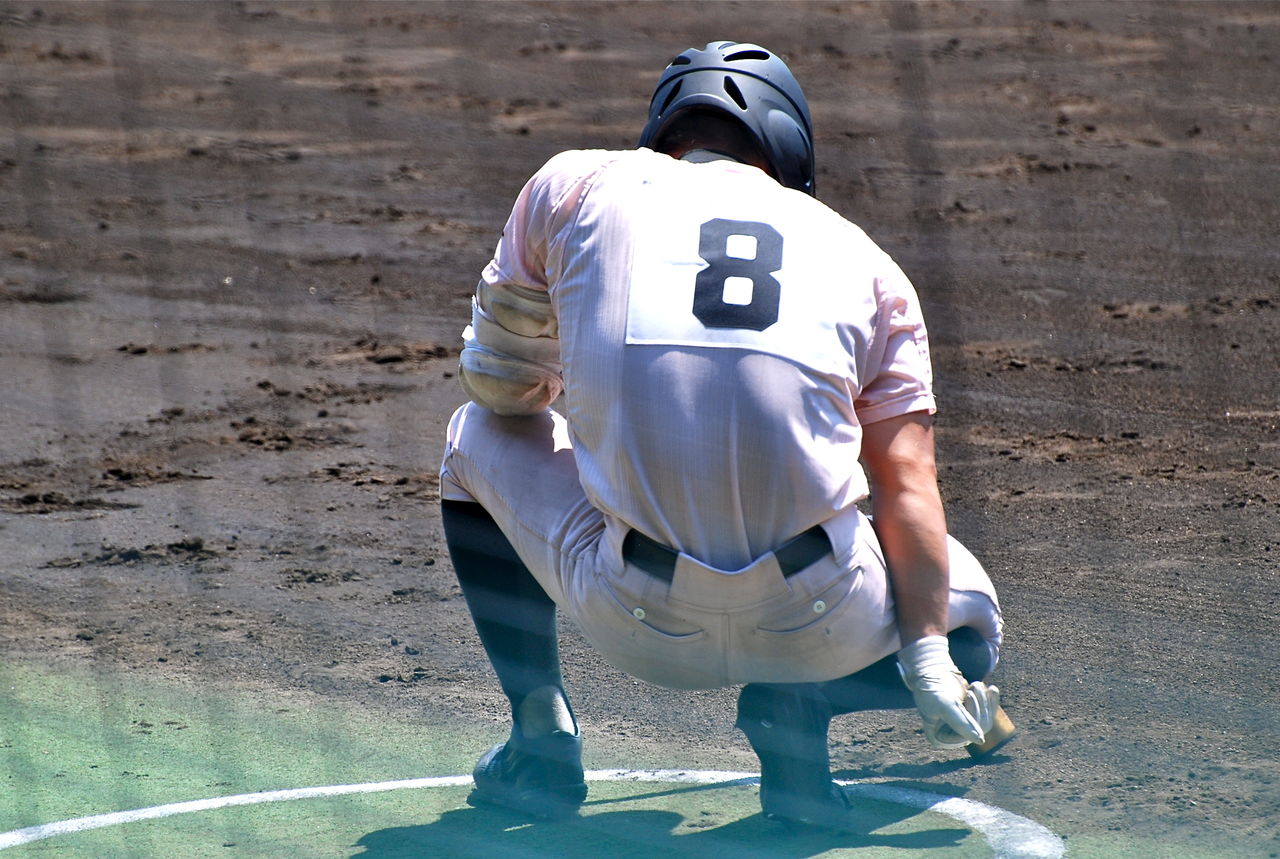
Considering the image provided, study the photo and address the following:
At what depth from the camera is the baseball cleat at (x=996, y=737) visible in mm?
2602

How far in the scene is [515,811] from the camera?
247 cm

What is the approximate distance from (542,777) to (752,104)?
1120 mm

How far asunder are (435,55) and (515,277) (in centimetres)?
947

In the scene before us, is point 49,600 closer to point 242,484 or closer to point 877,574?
point 242,484

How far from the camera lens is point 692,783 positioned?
2.62 metres

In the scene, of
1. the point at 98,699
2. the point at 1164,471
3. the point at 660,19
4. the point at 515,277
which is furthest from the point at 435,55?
the point at 515,277

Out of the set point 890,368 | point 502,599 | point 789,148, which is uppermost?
point 789,148

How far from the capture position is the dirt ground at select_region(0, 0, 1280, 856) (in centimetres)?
310

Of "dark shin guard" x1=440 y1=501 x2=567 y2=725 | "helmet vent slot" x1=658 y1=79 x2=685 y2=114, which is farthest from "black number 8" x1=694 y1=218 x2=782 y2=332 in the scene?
"dark shin guard" x1=440 y1=501 x2=567 y2=725

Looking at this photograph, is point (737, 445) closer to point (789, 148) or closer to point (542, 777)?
point (789, 148)

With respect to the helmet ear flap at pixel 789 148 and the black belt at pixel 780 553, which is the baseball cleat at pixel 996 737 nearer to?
the black belt at pixel 780 553

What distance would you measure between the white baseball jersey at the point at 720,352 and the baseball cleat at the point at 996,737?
0.75 meters

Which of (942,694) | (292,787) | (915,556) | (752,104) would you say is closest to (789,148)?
(752,104)

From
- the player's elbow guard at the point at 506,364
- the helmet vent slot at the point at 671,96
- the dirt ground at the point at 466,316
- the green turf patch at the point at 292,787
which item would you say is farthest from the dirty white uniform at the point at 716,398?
the dirt ground at the point at 466,316
